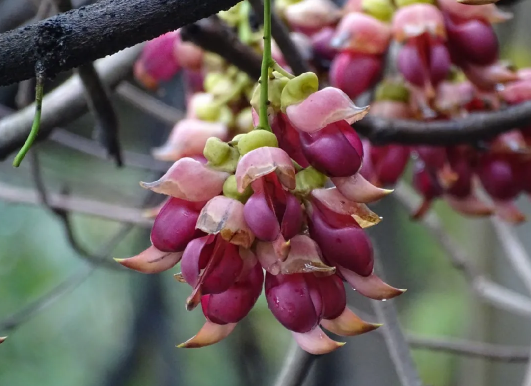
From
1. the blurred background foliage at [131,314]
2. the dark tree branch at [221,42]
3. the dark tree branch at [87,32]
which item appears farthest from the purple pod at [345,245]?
the blurred background foliage at [131,314]

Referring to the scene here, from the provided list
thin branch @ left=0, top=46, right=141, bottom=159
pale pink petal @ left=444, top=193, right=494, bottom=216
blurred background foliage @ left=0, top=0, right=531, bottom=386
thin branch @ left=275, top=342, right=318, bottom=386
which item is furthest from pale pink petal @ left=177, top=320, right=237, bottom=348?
blurred background foliage @ left=0, top=0, right=531, bottom=386

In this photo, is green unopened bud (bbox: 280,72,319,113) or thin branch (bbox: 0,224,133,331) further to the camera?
thin branch (bbox: 0,224,133,331)

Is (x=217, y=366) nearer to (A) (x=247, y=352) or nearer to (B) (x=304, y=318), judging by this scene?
(A) (x=247, y=352)

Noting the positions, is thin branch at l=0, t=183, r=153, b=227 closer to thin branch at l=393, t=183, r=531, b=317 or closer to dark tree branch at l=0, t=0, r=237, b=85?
thin branch at l=393, t=183, r=531, b=317

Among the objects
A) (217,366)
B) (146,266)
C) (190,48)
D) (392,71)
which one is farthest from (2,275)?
(146,266)

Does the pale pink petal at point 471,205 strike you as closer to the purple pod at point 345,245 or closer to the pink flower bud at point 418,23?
the pink flower bud at point 418,23

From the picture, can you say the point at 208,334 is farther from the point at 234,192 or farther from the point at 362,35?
the point at 362,35
